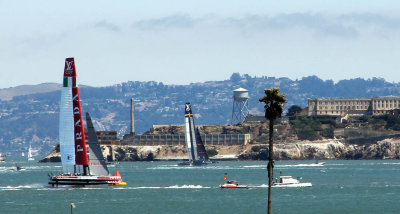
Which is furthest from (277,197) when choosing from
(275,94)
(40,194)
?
(275,94)

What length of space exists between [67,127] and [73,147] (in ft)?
8.78

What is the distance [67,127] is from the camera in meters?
113

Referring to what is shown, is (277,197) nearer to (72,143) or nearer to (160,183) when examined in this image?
(72,143)

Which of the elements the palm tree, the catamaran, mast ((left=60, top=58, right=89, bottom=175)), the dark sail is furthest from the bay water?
the palm tree

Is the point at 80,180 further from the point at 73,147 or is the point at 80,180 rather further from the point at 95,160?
the point at 73,147

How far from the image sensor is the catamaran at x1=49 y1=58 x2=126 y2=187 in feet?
370

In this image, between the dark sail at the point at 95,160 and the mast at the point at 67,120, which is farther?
the dark sail at the point at 95,160

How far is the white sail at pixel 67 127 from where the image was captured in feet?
369

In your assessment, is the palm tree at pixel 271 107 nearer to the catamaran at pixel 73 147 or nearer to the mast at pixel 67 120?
the catamaran at pixel 73 147

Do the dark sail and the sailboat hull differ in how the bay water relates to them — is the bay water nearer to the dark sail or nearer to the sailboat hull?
the sailboat hull

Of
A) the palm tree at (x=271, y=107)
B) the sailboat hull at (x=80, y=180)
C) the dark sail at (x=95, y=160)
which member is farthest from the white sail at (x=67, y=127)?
the palm tree at (x=271, y=107)

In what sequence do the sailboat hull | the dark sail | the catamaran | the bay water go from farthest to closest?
the dark sail < the sailboat hull < the catamaran < the bay water

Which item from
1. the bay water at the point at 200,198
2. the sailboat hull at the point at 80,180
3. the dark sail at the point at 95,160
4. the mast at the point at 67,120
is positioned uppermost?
the mast at the point at 67,120

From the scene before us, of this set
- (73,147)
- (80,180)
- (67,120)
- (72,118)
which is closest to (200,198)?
(80,180)
